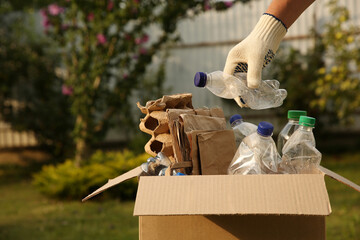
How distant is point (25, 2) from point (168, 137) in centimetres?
829

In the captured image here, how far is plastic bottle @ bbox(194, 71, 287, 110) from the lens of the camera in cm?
166

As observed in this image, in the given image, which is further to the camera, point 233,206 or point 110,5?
point 110,5

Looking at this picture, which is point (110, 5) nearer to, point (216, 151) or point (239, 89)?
point (239, 89)

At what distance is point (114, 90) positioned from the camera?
5.16 meters

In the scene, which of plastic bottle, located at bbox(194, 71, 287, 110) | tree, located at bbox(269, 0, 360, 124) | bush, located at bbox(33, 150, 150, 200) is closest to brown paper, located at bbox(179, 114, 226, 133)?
plastic bottle, located at bbox(194, 71, 287, 110)

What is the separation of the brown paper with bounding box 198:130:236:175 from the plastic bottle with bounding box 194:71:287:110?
6.6 inches

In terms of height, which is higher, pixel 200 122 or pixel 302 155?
pixel 200 122

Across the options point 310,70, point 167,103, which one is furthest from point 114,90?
point 167,103

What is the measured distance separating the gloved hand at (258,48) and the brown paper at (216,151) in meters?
0.21

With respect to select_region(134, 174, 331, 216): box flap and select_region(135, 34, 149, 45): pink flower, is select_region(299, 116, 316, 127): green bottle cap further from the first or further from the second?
select_region(135, 34, 149, 45): pink flower

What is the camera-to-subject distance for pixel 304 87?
6.36 meters

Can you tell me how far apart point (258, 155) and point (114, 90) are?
12.4ft

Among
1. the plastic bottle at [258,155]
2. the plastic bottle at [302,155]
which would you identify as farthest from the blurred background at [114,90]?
the plastic bottle at [258,155]

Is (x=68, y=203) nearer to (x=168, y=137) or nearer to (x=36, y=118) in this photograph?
(x=36, y=118)
